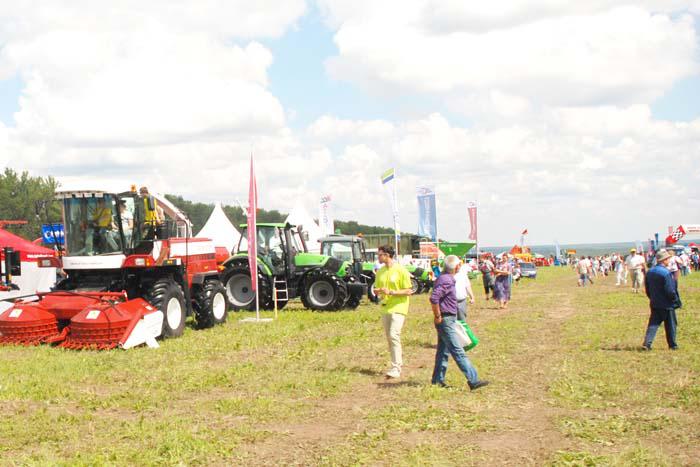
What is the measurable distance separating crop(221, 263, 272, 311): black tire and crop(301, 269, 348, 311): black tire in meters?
0.98

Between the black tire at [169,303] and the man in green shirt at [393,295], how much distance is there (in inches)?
200

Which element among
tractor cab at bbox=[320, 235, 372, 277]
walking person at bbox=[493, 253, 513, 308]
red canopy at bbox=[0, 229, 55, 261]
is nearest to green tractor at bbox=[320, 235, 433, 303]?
tractor cab at bbox=[320, 235, 372, 277]

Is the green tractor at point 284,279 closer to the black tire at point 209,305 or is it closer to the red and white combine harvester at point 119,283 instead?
the black tire at point 209,305

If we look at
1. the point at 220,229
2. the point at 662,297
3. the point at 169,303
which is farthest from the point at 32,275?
the point at 662,297

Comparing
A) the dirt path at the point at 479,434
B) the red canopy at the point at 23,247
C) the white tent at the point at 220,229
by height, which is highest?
the white tent at the point at 220,229

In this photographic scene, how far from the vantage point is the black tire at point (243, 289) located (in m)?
19.0

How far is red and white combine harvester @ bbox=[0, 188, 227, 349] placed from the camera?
456 inches

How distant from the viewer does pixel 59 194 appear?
13109mm

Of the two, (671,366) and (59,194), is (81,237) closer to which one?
(59,194)

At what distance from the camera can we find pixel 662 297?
11.1 metres

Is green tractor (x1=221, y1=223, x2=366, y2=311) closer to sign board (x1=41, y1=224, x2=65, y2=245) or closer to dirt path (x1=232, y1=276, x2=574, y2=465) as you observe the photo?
sign board (x1=41, y1=224, x2=65, y2=245)

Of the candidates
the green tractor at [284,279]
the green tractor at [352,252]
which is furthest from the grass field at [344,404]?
the green tractor at [352,252]

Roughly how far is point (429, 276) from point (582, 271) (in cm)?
955

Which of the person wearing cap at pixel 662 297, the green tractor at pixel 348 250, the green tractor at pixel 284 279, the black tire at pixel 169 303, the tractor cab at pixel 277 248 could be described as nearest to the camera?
the person wearing cap at pixel 662 297
